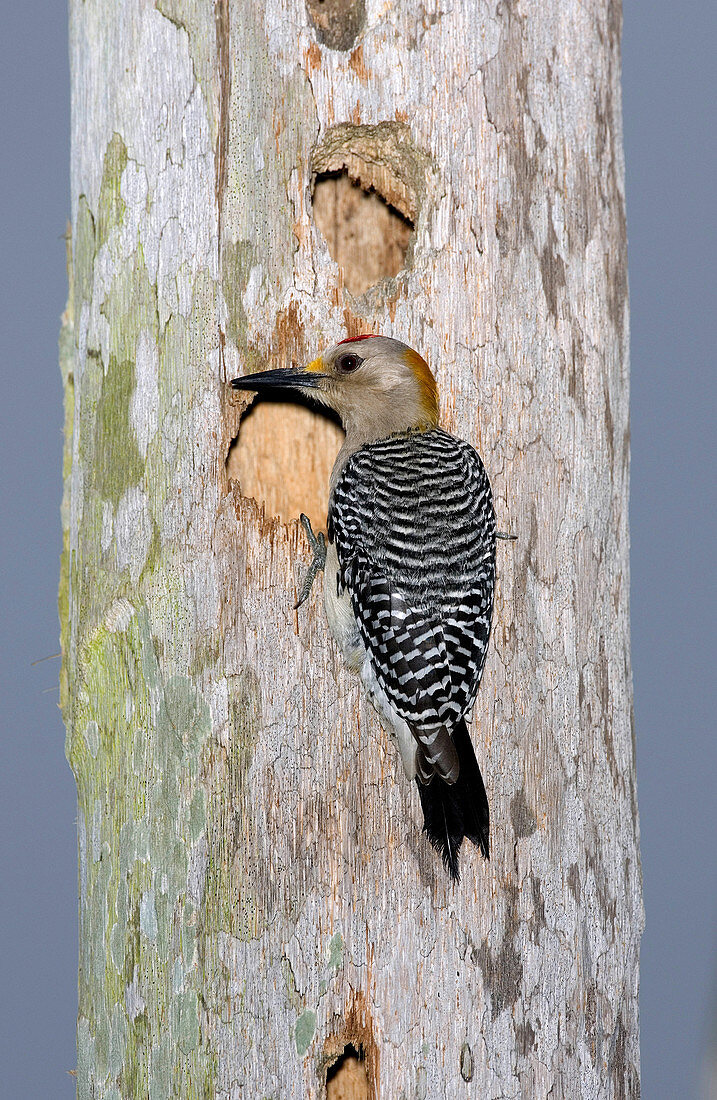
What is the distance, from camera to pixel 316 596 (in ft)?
8.29

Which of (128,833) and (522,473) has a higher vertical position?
(522,473)

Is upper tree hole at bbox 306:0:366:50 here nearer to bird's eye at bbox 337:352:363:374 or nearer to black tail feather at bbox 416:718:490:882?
bird's eye at bbox 337:352:363:374

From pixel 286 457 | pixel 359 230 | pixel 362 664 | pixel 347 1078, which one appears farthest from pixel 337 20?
pixel 347 1078

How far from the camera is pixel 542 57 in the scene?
8.81 feet

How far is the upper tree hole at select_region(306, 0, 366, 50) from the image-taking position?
259 cm

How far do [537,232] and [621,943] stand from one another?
1696 millimetres

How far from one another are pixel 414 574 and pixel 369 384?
0.54 metres

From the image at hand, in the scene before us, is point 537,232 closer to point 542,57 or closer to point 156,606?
point 542,57

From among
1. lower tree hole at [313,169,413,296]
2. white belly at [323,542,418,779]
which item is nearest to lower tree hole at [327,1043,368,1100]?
white belly at [323,542,418,779]

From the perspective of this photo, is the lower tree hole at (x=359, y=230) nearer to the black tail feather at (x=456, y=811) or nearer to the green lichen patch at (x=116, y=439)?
the green lichen patch at (x=116, y=439)

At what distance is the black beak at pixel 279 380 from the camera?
2.52 m

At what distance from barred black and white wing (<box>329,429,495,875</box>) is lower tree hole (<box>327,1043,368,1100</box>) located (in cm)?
51

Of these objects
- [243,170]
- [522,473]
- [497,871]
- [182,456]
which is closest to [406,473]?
[522,473]

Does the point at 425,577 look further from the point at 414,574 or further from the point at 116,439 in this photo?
the point at 116,439
